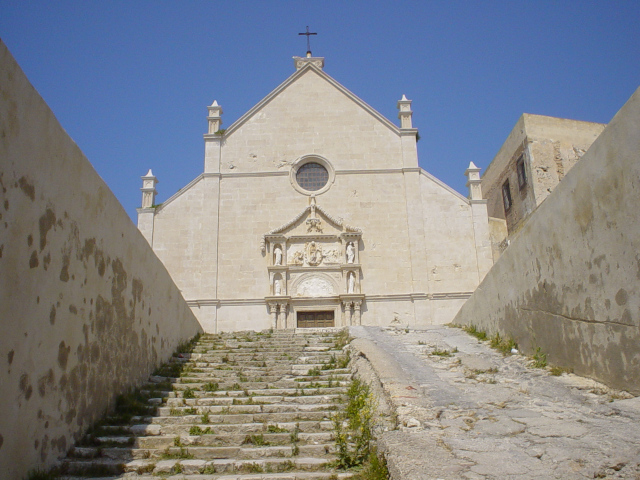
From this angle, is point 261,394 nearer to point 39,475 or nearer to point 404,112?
point 39,475

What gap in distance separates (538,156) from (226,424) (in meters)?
17.7

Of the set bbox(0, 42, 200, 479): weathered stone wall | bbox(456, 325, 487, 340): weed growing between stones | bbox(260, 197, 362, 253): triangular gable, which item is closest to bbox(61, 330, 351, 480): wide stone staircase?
bbox(0, 42, 200, 479): weathered stone wall

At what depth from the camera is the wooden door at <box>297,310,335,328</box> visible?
17.6 m

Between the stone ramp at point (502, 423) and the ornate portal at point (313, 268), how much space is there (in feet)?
31.1

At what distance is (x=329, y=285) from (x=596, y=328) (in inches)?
479

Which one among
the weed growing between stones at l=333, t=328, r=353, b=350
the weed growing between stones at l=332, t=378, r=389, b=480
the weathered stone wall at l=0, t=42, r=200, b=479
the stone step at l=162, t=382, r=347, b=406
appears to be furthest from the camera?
the weed growing between stones at l=333, t=328, r=353, b=350

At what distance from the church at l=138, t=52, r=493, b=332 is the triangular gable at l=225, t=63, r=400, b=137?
0.04 meters

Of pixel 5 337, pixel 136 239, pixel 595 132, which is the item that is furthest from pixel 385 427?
pixel 595 132

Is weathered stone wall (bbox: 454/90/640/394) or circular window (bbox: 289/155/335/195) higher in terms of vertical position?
circular window (bbox: 289/155/335/195)

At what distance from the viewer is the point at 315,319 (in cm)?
1773

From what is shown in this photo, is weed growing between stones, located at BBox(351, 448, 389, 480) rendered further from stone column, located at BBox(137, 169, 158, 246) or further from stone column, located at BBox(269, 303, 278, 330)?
stone column, located at BBox(137, 169, 158, 246)

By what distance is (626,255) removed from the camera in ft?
17.4

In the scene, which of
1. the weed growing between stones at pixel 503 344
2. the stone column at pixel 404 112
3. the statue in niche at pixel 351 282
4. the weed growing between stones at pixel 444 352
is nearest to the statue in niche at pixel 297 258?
the statue in niche at pixel 351 282

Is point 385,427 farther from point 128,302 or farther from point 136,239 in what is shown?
point 136,239
